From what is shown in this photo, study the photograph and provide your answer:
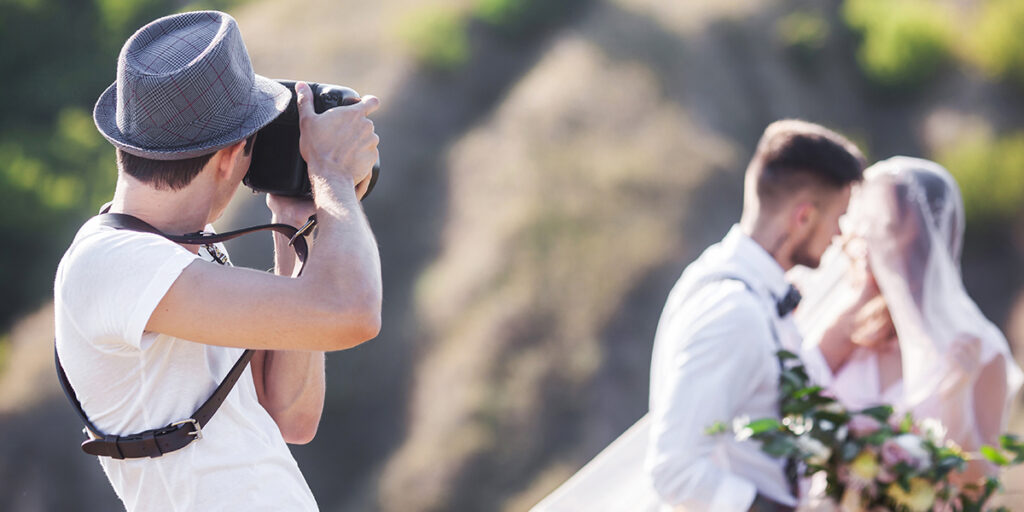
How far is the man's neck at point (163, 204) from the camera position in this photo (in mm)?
1234

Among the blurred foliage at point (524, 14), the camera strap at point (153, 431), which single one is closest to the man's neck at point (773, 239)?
the camera strap at point (153, 431)

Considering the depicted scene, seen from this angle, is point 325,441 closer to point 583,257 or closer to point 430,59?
point 583,257

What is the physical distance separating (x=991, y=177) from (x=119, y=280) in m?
10.5

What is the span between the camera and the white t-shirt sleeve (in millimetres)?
1116

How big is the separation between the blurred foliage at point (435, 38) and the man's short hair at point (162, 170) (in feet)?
34.4

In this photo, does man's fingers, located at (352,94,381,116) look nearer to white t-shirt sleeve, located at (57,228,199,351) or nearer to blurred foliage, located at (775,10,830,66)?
white t-shirt sleeve, located at (57,228,199,351)

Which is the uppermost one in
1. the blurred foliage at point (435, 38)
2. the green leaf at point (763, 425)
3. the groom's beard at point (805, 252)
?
the groom's beard at point (805, 252)

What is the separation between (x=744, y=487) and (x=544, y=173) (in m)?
8.28

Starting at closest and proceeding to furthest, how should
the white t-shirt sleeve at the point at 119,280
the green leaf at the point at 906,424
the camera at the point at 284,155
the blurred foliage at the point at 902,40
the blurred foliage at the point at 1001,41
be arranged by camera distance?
the white t-shirt sleeve at the point at 119,280 < the camera at the point at 284,155 < the green leaf at the point at 906,424 < the blurred foliage at the point at 1001,41 < the blurred foliage at the point at 902,40

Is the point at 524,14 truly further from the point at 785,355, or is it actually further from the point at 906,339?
the point at 785,355

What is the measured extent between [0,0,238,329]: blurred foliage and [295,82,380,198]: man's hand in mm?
10246

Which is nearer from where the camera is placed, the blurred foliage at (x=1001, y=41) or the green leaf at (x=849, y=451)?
the green leaf at (x=849, y=451)

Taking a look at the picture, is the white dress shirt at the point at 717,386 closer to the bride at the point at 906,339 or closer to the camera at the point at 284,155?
the bride at the point at 906,339

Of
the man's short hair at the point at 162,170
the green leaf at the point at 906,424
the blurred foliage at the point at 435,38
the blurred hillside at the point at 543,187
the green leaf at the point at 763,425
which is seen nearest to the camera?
the man's short hair at the point at 162,170
